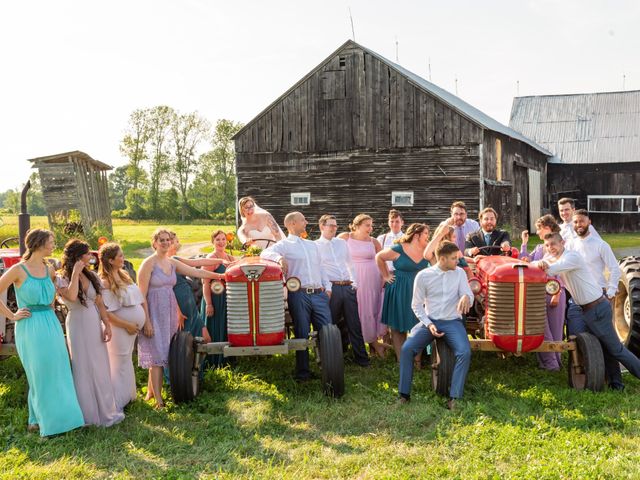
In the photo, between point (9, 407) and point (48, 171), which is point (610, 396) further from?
point (48, 171)

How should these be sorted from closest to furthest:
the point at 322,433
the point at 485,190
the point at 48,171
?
the point at 322,433 → the point at 485,190 → the point at 48,171

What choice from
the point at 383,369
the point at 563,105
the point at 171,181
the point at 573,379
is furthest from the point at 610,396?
the point at 171,181

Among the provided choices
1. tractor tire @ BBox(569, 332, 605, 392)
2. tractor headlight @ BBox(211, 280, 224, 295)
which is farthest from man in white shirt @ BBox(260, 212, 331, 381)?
tractor tire @ BBox(569, 332, 605, 392)

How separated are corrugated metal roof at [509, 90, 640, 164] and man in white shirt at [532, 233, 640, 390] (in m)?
24.4

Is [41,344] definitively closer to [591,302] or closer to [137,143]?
[591,302]

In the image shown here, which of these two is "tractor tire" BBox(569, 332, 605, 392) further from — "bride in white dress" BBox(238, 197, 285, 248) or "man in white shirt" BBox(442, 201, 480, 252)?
"bride in white dress" BBox(238, 197, 285, 248)

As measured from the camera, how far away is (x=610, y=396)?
5.95 metres

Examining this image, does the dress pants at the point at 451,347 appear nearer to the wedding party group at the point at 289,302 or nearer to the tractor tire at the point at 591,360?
the wedding party group at the point at 289,302

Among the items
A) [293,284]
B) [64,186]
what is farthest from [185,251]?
[293,284]

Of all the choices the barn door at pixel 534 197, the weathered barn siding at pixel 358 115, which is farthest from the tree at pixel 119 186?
the weathered barn siding at pixel 358 115

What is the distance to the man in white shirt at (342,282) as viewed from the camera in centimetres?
740

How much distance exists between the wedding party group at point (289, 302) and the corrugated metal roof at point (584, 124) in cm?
2327

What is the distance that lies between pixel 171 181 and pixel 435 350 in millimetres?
54596

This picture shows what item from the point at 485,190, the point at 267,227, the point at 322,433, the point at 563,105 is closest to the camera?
the point at 322,433
